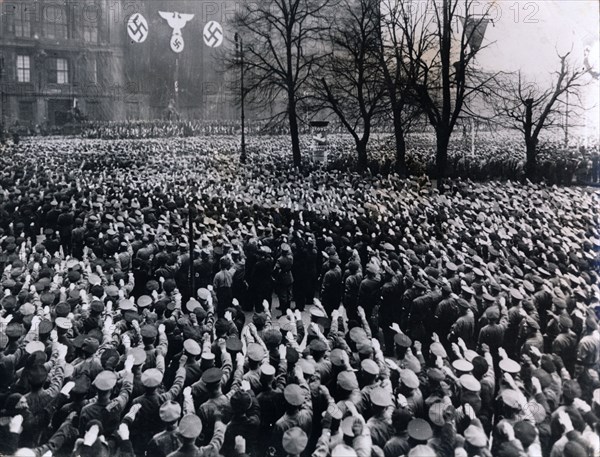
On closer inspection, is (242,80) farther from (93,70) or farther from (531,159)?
(531,159)

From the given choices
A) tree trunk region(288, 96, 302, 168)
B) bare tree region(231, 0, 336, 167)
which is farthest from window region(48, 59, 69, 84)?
tree trunk region(288, 96, 302, 168)

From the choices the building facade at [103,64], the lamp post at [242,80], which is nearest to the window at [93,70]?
the building facade at [103,64]

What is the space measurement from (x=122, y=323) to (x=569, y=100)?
6446 millimetres

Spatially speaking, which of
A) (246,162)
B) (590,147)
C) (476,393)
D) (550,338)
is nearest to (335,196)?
(246,162)

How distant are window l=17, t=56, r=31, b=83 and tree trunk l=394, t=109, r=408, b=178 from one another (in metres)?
6.51

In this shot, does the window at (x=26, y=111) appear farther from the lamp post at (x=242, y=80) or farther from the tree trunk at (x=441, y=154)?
the tree trunk at (x=441, y=154)

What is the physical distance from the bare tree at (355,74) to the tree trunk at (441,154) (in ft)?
4.52

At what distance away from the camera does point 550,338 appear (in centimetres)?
553

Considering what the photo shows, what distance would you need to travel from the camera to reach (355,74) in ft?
32.6

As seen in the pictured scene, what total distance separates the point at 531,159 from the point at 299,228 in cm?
402

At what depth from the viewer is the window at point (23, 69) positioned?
9.06 m

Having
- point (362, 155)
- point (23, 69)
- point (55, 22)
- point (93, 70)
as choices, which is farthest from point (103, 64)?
point (362, 155)

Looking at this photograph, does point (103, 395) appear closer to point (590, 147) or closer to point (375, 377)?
point (375, 377)

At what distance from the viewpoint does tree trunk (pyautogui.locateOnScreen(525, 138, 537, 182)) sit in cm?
840
